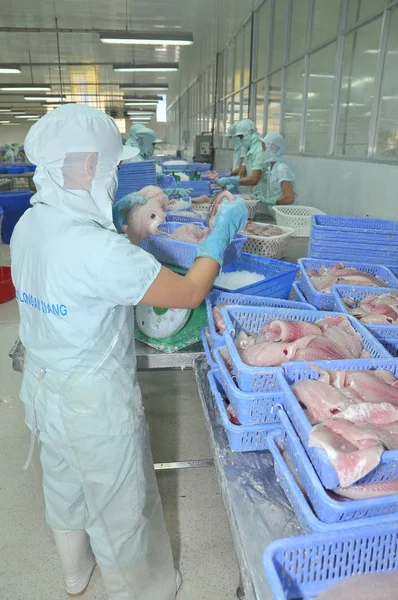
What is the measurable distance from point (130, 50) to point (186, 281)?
13017mm

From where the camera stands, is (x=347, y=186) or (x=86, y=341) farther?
(x=347, y=186)

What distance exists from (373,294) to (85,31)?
10.5m

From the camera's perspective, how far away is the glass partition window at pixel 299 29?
245 inches

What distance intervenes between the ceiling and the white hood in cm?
836

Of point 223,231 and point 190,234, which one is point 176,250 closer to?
point 190,234

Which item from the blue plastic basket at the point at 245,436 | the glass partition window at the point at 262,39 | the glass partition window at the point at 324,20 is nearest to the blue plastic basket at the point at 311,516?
the blue plastic basket at the point at 245,436

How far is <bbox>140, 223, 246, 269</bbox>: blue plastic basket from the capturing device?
221 centimetres

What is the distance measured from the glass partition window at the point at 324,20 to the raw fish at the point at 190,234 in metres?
4.17

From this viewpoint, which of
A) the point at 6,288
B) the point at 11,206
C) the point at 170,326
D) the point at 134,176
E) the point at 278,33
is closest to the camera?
the point at 170,326

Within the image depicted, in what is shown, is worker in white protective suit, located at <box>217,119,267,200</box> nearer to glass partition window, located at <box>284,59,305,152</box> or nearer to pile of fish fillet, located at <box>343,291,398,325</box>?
glass partition window, located at <box>284,59,305,152</box>

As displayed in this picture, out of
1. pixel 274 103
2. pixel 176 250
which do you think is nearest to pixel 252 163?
pixel 274 103

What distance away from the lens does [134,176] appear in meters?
4.74

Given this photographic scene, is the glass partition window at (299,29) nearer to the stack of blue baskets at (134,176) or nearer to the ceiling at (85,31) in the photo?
the ceiling at (85,31)

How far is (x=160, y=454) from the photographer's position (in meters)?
2.64
